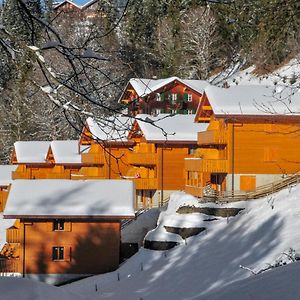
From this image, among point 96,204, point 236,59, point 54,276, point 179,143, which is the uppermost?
point 236,59

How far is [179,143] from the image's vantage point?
34938 mm

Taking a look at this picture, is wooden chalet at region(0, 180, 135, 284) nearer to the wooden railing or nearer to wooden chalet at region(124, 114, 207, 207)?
the wooden railing

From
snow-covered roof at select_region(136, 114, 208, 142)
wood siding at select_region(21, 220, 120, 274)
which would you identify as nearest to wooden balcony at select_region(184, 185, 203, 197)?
snow-covered roof at select_region(136, 114, 208, 142)

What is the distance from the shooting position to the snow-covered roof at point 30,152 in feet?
155

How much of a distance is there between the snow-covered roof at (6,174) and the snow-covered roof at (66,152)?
20.8ft

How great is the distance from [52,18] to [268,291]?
3175mm

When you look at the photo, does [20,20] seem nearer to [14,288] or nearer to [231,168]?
[14,288]

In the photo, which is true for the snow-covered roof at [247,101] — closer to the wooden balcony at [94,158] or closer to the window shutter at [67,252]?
the window shutter at [67,252]

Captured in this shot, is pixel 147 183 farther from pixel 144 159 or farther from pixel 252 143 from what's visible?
pixel 252 143

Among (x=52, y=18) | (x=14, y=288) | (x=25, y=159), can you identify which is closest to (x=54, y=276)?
(x=14, y=288)

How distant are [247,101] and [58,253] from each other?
10709mm

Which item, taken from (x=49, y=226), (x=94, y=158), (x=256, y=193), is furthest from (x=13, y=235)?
(x=94, y=158)

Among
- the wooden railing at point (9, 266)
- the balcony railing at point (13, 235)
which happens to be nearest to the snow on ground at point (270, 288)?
the wooden railing at point (9, 266)

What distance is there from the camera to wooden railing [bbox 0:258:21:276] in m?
25.4
